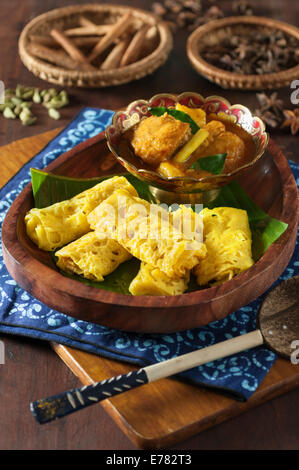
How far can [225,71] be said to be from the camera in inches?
169

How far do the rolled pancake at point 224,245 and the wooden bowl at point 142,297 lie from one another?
8 centimetres

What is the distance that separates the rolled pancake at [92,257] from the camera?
2582mm

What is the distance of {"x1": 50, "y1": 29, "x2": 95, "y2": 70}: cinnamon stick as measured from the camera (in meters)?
4.52

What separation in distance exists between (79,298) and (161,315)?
0.33m

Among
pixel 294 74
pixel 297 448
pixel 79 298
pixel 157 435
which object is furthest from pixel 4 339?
pixel 294 74

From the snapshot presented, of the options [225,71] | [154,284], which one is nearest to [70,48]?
[225,71]

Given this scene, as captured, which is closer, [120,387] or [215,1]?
[120,387]

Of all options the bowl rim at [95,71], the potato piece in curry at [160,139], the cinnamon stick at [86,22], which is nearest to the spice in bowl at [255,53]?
the bowl rim at [95,71]

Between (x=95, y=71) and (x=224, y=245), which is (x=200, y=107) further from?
(x=95, y=71)

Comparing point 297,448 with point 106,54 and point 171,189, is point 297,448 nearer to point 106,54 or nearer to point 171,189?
point 171,189

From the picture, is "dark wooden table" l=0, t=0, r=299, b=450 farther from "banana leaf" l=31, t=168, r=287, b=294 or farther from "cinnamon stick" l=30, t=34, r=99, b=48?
"cinnamon stick" l=30, t=34, r=99, b=48

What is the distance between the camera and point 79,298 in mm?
2367

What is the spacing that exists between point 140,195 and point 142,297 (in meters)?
0.92

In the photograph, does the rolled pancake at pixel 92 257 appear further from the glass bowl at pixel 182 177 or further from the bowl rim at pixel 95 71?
the bowl rim at pixel 95 71
